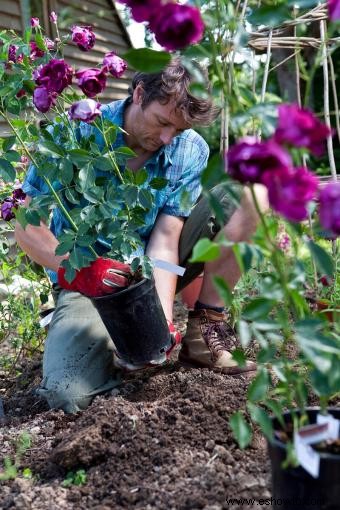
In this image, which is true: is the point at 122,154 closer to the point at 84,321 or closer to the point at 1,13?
the point at 84,321

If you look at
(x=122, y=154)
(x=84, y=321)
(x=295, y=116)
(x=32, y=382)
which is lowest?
(x=32, y=382)

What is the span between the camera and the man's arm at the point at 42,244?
7.29ft

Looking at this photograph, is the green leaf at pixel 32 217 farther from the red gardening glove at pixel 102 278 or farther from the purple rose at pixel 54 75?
the purple rose at pixel 54 75

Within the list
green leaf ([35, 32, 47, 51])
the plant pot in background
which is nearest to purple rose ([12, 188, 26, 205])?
green leaf ([35, 32, 47, 51])

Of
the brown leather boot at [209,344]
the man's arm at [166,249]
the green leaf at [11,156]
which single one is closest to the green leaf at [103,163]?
the green leaf at [11,156]

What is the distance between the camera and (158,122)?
2.15 meters

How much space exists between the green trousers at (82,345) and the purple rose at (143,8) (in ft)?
4.33

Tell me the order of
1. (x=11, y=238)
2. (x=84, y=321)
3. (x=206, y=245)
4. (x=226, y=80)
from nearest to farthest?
(x=206, y=245), (x=226, y=80), (x=84, y=321), (x=11, y=238)

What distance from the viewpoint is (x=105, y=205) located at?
1.88 m

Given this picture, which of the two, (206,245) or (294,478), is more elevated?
(206,245)

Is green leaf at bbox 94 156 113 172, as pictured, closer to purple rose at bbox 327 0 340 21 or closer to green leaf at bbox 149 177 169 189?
green leaf at bbox 149 177 169 189

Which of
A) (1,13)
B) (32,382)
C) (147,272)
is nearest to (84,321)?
(32,382)

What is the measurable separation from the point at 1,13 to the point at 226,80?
144 inches

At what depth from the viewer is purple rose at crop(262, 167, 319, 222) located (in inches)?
35.2
